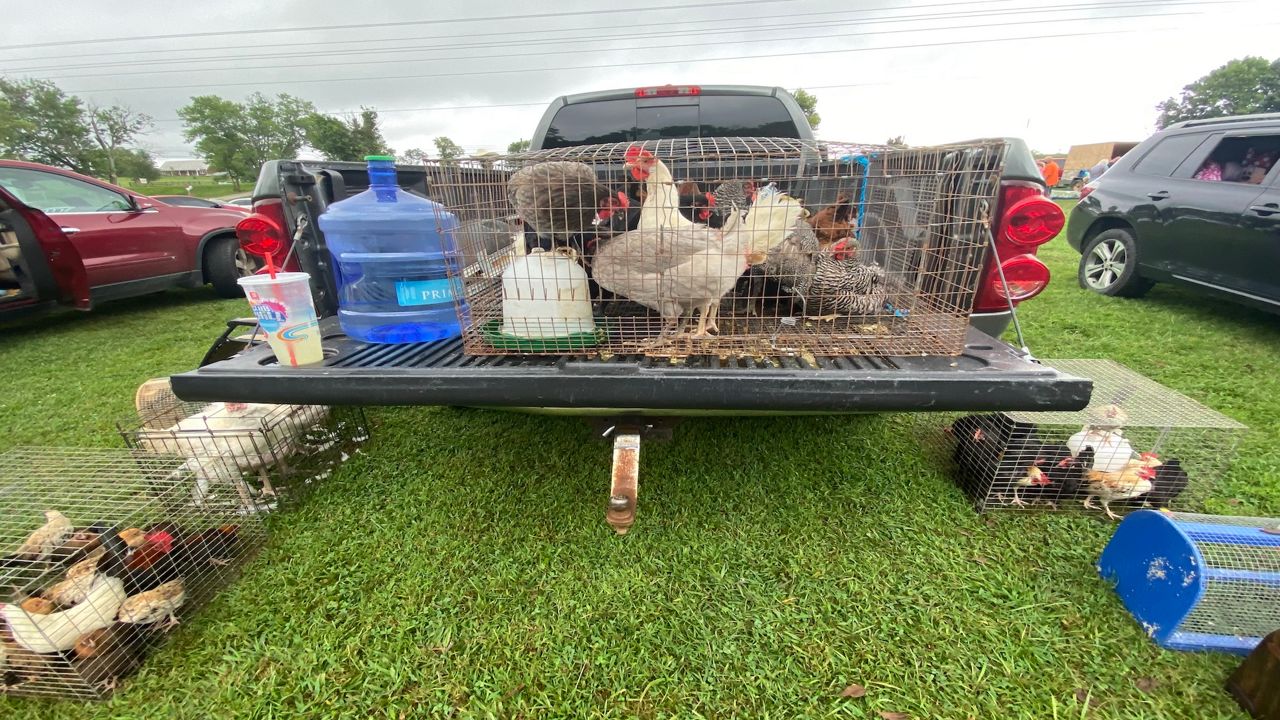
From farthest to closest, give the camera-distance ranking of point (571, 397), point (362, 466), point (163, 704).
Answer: point (362, 466) → point (571, 397) → point (163, 704)

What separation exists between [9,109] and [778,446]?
2418 inches

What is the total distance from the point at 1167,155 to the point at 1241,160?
2.17 ft

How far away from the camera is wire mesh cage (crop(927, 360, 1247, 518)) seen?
2.32 meters

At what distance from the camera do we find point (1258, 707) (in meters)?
1.50

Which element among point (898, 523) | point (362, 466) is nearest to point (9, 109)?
point (362, 466)

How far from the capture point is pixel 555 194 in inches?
85.3

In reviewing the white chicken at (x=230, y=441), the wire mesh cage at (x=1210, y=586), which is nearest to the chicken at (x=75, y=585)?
the white chicken at (x=230, y=441)

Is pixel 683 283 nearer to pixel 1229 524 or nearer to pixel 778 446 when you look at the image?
pixel 778 446

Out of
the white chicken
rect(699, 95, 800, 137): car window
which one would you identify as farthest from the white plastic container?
rect(699, 95, 800, 137): car window

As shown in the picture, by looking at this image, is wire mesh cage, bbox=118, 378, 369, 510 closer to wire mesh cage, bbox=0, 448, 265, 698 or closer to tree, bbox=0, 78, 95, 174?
wire mesh cage, bbox=0, 448, 265, 698

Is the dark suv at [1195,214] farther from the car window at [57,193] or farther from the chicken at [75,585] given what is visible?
the car window at [57,193]

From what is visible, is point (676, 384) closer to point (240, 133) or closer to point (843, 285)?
point (843, 285)

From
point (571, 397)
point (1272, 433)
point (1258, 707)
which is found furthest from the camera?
point (1272, 433)

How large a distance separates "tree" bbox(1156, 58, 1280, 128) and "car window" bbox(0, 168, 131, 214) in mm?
71537
